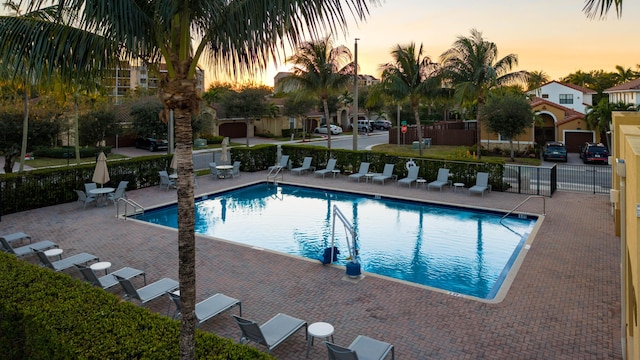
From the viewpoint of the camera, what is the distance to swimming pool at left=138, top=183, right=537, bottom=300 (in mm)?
12695

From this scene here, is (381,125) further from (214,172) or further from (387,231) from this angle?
(387,231)

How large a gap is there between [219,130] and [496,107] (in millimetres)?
31493

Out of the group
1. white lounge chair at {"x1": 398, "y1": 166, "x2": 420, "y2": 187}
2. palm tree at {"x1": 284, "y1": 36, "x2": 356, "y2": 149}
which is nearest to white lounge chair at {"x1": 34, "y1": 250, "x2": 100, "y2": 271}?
white lounge chair at {"x1": 398, "y1": 166, "x2": 420, "y2": 187}

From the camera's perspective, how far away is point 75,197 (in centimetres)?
1916

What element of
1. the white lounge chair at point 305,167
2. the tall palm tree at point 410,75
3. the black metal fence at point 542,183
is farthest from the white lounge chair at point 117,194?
the tall palm tree at point 410,75

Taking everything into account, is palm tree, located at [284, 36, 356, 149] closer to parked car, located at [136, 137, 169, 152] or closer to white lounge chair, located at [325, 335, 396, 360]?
parked car, located at [136, 137, 169, 152]

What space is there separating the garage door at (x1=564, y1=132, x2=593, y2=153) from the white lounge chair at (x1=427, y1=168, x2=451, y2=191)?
71.8 feet

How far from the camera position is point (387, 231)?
16.4 metres

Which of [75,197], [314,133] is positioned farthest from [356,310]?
[314,133]

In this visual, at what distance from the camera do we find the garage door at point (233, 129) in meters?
53.7

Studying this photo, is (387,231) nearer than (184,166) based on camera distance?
No

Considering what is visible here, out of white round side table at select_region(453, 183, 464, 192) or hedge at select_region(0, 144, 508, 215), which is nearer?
hedge at select_region(0, 144, 508, 215)

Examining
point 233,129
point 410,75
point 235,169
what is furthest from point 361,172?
point 233,129

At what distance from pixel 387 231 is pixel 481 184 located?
6417 mm
